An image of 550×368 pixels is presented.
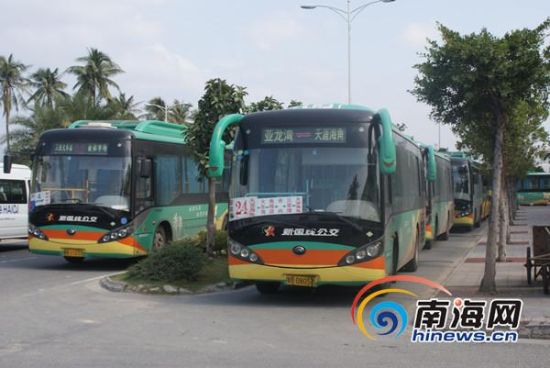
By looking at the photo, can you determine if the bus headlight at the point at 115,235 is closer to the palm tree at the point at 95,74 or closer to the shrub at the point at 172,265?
the shrub at the point at 172,265

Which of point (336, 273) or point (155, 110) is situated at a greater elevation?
point (155, 110)

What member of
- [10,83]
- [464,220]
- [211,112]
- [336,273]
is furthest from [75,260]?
[10,83]

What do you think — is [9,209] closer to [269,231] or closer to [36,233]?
[36,233]

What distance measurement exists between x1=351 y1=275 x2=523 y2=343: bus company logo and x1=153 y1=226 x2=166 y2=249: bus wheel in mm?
7935

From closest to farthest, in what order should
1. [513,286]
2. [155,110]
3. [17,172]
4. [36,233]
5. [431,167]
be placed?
1. [513,286]
2. [36,233]
3. [431,167]
4. [17,172]
5. [155,110]

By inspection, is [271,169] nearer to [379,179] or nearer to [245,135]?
[245,135]

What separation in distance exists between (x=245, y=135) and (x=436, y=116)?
4.24 meters

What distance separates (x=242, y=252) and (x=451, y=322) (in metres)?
3.64

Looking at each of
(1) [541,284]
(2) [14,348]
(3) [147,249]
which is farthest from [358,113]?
(3) [147,249]

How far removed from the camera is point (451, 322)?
380 inches

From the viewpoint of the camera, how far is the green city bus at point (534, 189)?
6906 centimetres

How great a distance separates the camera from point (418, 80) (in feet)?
46.1

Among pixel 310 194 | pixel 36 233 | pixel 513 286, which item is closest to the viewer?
pixel 310 194

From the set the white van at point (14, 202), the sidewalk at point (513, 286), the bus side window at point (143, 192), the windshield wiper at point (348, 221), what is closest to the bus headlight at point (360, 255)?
the windshield wiper at point (348, 221)
